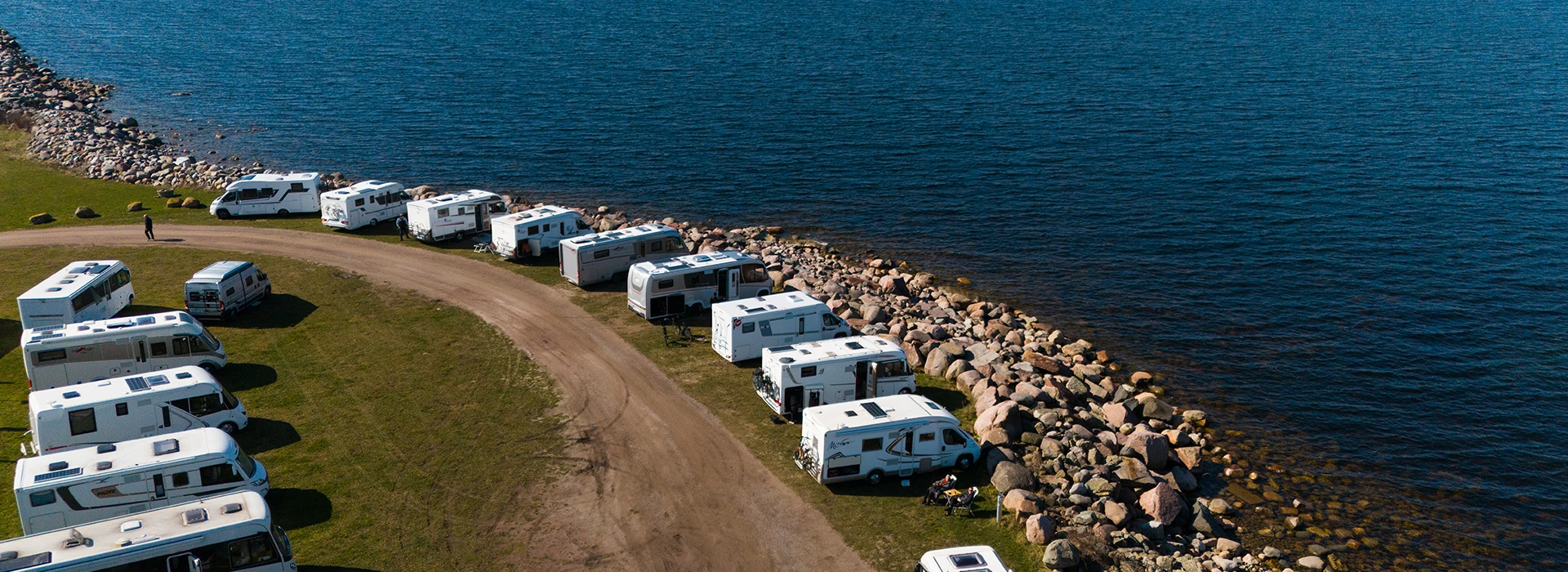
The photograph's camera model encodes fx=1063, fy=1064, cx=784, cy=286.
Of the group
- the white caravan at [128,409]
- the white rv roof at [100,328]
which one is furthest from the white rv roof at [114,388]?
the white rv roof at [100,328]

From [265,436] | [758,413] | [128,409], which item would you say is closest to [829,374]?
[758,413]

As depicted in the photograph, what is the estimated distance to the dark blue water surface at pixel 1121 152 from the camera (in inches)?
1988

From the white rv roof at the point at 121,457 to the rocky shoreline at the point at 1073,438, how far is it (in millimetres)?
25307

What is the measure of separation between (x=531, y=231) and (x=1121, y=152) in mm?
51830

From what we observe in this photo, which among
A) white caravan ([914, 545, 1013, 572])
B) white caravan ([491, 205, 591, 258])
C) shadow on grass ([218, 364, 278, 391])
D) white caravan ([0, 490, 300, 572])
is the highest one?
white caravan ([491, 205, 591, 258])

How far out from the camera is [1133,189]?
79062 mm

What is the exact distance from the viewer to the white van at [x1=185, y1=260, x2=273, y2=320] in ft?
161

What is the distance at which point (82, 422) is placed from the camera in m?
35.6

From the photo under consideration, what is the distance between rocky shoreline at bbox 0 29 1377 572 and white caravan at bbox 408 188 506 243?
303 inches

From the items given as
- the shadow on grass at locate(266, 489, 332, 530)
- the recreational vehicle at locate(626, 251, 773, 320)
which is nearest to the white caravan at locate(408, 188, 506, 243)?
the recreational vehicle at locate(626, 251, 773, 320)

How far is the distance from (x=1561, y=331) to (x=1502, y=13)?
136760mm

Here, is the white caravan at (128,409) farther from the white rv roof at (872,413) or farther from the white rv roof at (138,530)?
the white rv roof at (872,413)

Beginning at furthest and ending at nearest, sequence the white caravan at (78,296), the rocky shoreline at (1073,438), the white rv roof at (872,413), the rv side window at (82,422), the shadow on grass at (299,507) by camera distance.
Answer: the white caravan at (78,296), the rv side window at (82,422), the white rv roof at (872,413), the rocky shoreline at (1073,438), the shadow on grass at (299,507)

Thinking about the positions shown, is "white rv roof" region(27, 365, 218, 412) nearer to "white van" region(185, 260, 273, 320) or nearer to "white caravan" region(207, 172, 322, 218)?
"white van" region(185, 260, 273, 320)
